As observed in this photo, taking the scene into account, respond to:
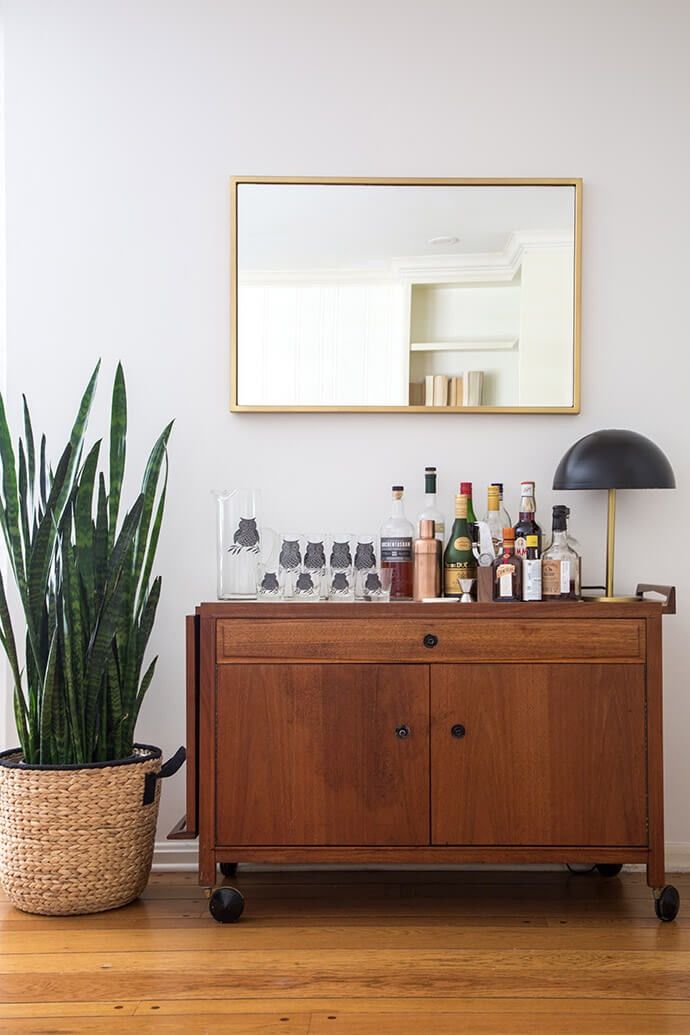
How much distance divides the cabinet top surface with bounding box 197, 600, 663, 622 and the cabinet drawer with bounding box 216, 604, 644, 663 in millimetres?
12

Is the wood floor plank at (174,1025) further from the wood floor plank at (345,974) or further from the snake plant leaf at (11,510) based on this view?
the snake plant leaf at (11,510)

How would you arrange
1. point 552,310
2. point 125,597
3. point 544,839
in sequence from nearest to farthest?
point 544,839, point 125,597, point 552,310

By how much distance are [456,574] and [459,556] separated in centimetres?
5

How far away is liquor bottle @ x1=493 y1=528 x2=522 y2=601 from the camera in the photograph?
2.92 meters

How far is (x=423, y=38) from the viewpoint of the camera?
11.0 feet

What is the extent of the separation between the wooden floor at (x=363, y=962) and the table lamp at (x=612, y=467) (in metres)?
0.86

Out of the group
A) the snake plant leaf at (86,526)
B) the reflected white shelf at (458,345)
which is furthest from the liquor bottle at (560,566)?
the snake plant leaf at (86,526)

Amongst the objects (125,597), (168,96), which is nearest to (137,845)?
(125,597)

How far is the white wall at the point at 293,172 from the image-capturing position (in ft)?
10.9

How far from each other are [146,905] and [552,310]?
2007 mm

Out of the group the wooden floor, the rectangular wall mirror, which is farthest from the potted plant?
the rectangular wall mirror

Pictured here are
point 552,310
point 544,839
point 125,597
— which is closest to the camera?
point 544,839

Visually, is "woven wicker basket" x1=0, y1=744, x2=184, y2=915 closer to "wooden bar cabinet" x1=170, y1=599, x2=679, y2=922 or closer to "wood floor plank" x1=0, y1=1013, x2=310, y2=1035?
"wooden bar cabinet" x1=170, y1=599, x2=679, y2=922

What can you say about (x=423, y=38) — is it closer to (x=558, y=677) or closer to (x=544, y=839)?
(x=558, y=677)
